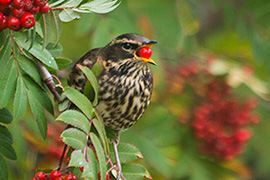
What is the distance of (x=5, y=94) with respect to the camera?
1.62 m

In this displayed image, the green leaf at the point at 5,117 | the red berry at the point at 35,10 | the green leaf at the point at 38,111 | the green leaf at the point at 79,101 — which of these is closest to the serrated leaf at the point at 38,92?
the green leaf at the point at 38,111

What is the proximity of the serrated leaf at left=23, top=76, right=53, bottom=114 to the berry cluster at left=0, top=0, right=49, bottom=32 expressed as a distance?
30 cm

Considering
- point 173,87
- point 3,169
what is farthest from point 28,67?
point 173,87

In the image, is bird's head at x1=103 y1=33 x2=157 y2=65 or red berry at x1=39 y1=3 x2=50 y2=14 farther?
bird's head at x1=103 y1=33 x2=157 y2=65

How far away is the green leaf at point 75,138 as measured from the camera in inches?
59.5

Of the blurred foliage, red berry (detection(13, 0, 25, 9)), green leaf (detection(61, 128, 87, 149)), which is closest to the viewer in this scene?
red berry (detection(13, 0, 25, 9))

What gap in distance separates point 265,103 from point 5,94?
308 centimetres

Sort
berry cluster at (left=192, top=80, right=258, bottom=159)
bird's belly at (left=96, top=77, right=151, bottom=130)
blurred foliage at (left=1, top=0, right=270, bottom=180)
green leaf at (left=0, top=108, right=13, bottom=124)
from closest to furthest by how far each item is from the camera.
A: green leaf at (left=0, top=108, right=13, bottom=124)
bird's belly at (left=96, top=77, right=151, bottom=130)
blurred foliage at (left=1, top=0, right=270, bottom=180)
berry cluster at (left=192, top=80, right=258, bottom=159)

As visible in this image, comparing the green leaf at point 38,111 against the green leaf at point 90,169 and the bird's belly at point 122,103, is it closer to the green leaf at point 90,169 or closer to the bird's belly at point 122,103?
the green leaf at point 90,169

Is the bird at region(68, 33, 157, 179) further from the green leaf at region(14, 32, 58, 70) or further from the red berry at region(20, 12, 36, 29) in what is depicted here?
the red berry at region(20, 12, 36, 29)

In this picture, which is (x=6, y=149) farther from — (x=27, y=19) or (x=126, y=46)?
(x=126, y=46)

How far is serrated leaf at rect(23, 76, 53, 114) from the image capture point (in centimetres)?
171

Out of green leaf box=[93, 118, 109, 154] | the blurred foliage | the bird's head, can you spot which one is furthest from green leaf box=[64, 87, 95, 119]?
the blurred foliage

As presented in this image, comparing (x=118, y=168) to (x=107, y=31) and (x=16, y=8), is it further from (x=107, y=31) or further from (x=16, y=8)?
(x=107, y=31)
